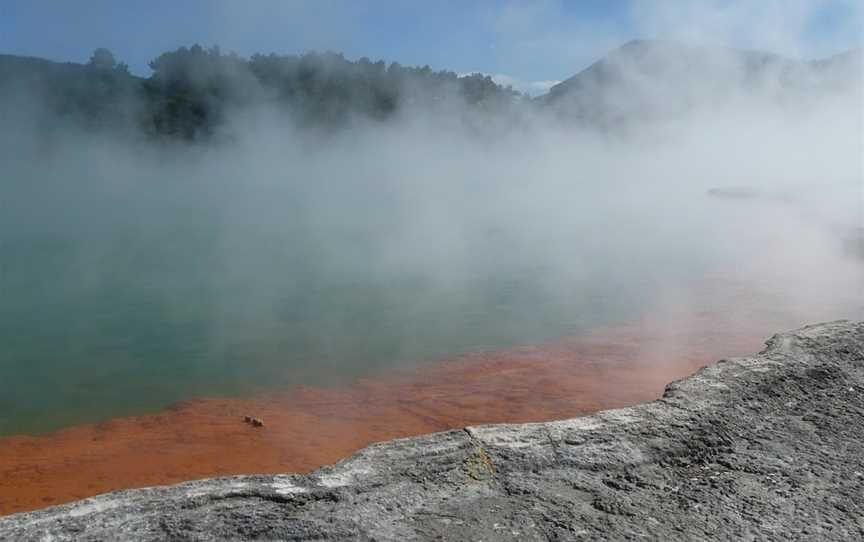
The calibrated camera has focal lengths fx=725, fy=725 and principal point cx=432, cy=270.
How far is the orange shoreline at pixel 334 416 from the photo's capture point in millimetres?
2863

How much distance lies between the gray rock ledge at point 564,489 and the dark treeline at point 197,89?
1727 cm

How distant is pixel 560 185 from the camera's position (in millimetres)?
14289

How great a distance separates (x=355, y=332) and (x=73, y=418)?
1.80 m

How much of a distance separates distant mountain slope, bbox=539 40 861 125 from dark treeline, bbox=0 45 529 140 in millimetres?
7329

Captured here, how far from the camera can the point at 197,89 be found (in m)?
17.9

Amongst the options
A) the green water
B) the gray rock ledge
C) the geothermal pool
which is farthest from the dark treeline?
the gray rock ledge

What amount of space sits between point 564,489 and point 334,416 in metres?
2.03

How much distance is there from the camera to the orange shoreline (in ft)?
9.39

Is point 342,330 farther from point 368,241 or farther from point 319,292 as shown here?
point 368,241

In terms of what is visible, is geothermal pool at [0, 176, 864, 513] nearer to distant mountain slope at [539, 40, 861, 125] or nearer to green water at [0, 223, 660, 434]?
green water at [0, 223, 660, 434]

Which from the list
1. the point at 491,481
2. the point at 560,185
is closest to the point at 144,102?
the point at 560,185

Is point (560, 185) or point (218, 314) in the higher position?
point (560, 185)

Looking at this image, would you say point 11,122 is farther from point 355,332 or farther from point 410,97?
→ point 355,332

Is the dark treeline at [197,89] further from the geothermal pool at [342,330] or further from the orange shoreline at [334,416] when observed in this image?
the orange shoreline at [334,416]
